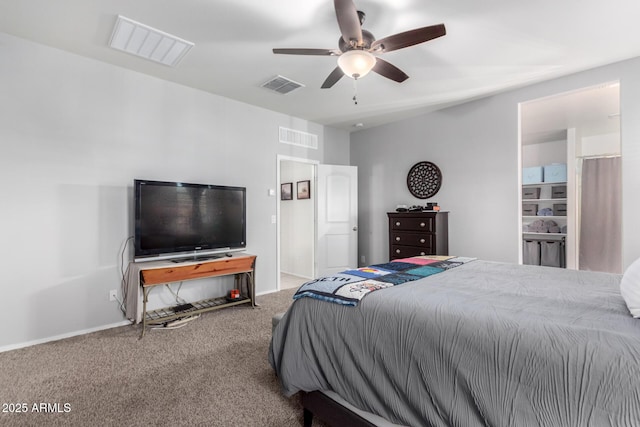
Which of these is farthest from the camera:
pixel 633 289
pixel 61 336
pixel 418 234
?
pixel 418 234

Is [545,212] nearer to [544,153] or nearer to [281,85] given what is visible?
[544,153]

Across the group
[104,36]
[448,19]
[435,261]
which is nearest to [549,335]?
[435,261]

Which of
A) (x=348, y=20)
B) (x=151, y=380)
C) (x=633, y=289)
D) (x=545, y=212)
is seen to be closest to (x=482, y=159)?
(x=545, y=212)

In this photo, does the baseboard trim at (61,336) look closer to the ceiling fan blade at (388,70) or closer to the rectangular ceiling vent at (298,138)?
the rectangular ceiling vent at (298,138)

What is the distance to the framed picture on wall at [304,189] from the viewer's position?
18.1 feet

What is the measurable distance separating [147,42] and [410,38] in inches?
89.4

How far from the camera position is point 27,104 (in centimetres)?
274

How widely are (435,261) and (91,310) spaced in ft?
11.0

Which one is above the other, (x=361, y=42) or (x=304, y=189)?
(x=361, y=42)

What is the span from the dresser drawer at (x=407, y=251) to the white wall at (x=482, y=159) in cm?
51

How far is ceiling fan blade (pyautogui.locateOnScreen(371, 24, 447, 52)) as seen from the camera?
78.0 inches

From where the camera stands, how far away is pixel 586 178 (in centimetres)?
493

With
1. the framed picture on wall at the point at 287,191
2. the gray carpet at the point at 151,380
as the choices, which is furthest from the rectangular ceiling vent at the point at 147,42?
the framed picture on wall at the point at 287,191

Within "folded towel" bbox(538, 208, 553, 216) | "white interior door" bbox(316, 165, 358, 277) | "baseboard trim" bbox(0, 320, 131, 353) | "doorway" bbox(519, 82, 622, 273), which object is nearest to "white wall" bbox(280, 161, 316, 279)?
"white interior door" bbox(316, 165, 358, 277)
